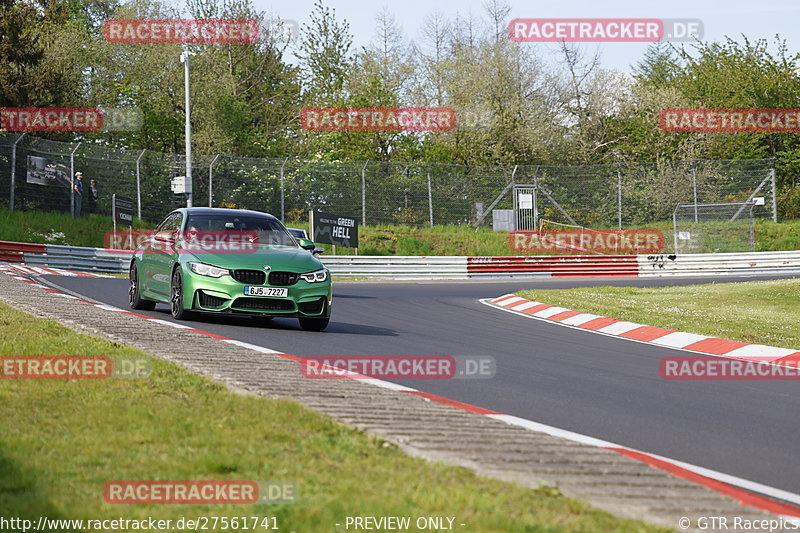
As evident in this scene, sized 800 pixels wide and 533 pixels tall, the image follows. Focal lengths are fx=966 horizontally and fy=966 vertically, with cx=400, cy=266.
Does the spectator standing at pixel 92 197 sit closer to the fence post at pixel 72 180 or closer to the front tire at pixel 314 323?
the fence post at pixel 72 180

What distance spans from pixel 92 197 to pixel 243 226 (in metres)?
19.9

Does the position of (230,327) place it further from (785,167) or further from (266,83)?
(266,83)

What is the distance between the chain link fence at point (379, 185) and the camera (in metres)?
30.8

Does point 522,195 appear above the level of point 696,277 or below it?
above

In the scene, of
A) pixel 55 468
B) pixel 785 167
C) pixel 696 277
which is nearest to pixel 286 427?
pixel 55 468

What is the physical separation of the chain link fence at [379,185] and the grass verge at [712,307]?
39.8 feet

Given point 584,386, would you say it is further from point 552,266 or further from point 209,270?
point 552,266

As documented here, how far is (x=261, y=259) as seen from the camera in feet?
41.5

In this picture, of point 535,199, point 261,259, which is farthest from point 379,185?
point 261,259

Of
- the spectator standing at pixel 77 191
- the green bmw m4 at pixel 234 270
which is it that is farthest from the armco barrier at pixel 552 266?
the green bmw m4 at pixel 234 270

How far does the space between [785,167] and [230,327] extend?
42692 millimetres

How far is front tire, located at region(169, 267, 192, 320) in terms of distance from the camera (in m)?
12.6

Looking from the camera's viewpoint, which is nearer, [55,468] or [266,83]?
[55,468]

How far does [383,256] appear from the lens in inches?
1346
